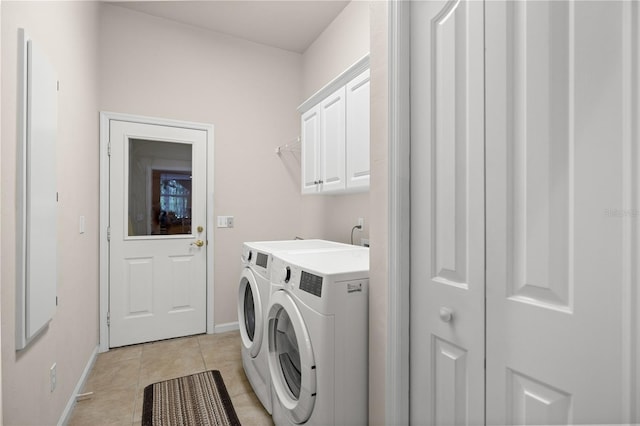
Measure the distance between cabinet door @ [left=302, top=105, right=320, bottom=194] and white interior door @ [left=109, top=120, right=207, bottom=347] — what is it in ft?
3.35

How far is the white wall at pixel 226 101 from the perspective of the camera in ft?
9.14

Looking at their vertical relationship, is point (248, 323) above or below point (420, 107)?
below

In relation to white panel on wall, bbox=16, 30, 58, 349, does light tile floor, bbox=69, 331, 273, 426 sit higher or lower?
lower

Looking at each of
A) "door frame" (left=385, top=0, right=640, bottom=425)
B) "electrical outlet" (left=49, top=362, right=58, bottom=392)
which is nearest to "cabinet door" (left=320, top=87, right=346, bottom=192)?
"door frame" (left=385, top=0, right=640, bottom=425)

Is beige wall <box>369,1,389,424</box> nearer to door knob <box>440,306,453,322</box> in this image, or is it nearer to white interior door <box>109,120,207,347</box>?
door knob <box>440,306,453,322</box>

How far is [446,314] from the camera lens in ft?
3.24

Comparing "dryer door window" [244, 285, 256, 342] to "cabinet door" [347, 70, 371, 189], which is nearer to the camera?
"cabinet door" [347, 70, 371, 189]

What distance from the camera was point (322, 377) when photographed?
4.04 ft

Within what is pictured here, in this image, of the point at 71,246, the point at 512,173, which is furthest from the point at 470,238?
the point at 71,246

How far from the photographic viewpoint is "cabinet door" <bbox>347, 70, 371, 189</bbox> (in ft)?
6.39

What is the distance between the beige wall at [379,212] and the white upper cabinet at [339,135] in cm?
70

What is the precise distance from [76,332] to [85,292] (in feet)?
1.14

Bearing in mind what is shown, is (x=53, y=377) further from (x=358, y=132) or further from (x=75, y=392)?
(x=358, y=132)

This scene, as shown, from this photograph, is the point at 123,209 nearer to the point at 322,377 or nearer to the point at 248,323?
the point at 248,323
